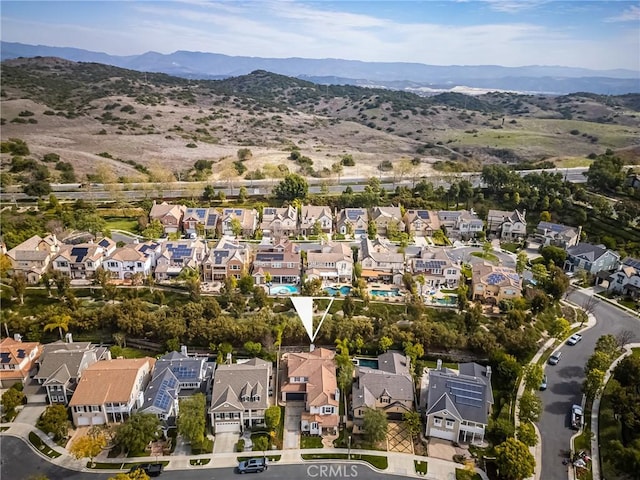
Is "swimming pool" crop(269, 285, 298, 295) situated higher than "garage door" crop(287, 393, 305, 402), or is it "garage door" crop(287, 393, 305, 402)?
"swimming pool" crop(269, 285, 298, 295)

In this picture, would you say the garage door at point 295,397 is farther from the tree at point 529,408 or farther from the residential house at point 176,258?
the residential house at point 176,258

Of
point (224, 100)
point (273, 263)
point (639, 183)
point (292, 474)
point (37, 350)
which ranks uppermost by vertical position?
point (224, 100)

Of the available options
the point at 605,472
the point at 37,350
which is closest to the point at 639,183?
the point at 605,472

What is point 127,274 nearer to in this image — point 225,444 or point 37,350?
point 37,350

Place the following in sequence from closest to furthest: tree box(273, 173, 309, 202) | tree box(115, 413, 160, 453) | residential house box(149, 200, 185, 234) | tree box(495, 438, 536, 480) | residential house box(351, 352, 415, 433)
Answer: tree box(495, 438, 536, 480)
tree box(115, 413, 160, 453)
residential house box(351, 352, 415, 433)
residential house box(149, 200, 185, 234)
tree box(273, 173, 309, 202)

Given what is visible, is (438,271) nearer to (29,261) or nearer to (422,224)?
(422,224)

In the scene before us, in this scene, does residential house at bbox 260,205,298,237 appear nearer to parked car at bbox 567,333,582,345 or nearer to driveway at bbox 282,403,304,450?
driveway at bbox 282,403,304,450

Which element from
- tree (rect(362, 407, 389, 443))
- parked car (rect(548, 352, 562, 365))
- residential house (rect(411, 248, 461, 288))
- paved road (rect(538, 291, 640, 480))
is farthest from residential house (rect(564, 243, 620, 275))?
tree (rect(362, 407, 389, 443))
